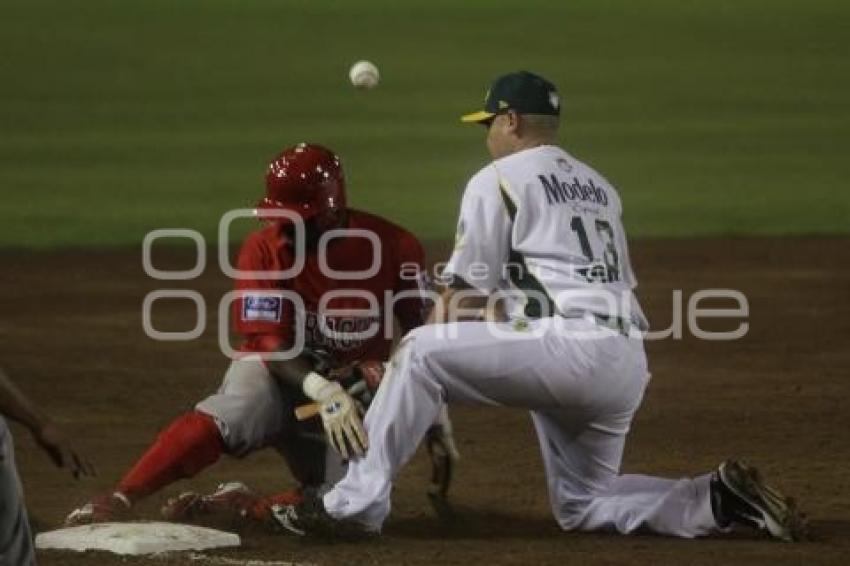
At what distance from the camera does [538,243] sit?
636 centimetres

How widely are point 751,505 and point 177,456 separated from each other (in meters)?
1.90

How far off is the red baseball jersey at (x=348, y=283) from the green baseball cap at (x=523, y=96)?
589 millimetres

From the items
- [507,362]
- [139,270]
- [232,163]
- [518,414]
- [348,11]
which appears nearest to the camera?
[507,362]

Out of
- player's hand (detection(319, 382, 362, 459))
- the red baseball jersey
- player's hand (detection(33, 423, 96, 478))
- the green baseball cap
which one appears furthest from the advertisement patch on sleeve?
player's hand (detection(33, 423, 96, 478))

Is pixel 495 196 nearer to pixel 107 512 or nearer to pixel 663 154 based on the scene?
pixel 107 512

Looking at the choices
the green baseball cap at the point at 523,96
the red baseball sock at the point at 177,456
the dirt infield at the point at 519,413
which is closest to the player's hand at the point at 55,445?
the dirt infield at the point at 519,413

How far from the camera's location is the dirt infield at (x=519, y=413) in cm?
650

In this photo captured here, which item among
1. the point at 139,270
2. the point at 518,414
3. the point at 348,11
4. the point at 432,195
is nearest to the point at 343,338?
the point at 518,414

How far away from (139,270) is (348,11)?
18888mm

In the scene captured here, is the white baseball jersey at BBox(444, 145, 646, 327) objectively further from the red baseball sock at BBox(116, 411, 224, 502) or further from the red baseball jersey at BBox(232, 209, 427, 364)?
the red baseball sock at BBox(116, 411, 224, 502)

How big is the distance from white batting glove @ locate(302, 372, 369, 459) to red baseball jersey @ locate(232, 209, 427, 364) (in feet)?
1.29

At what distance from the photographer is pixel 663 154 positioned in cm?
1920

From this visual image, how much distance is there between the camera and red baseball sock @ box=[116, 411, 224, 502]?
21.6 feet

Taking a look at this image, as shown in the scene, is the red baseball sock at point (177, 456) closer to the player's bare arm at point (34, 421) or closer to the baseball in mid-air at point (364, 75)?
the player's bare arm at point (34, 421)
